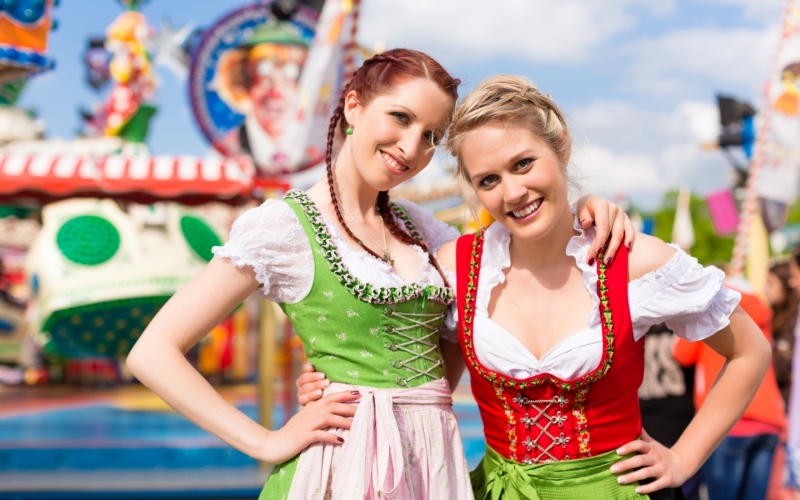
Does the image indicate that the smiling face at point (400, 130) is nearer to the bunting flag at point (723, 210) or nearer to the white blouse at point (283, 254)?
the white blouse at point (283, 254)

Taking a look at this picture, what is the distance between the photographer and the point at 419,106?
1532 mm

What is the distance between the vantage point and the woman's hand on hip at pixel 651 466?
Answer: 1.45m

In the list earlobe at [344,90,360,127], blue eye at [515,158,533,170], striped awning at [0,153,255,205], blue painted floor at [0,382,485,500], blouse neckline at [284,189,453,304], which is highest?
striped awning at [0,153,255,205]

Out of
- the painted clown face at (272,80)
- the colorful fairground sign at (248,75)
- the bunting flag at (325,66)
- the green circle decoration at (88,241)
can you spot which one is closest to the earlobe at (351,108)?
the bunting flag at (325,66)

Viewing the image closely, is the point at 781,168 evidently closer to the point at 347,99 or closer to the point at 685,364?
the point at 685,364

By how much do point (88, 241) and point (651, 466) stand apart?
5.04 m

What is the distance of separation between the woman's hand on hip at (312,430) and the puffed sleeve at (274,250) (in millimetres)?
221

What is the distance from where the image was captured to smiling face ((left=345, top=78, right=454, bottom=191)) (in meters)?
1.53

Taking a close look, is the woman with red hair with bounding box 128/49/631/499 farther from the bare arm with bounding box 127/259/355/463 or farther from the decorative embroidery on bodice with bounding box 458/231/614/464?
the decorative embroidery on bodice with bounding box 458/231/614/464

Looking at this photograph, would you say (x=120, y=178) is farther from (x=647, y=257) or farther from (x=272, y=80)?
(x=647, y=257)

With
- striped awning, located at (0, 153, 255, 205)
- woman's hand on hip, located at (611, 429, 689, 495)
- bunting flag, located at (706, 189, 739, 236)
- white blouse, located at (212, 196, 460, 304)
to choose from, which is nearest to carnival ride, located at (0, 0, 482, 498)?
striped awning, located at (0, 153, 255, 205)

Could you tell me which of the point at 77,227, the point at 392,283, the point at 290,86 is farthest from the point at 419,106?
the point at 290,86

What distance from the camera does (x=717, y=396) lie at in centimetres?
154

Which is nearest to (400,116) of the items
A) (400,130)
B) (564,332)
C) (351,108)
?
(400,130)
